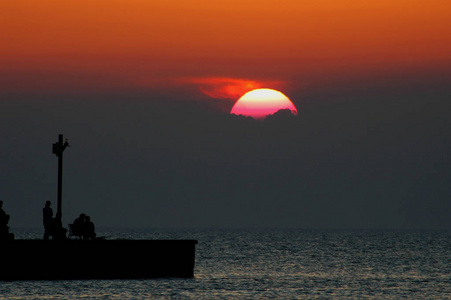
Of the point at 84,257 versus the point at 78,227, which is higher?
the point at 78,227

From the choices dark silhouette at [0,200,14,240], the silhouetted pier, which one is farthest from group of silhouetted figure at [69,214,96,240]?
dark silhouette at [0,200,14,240]

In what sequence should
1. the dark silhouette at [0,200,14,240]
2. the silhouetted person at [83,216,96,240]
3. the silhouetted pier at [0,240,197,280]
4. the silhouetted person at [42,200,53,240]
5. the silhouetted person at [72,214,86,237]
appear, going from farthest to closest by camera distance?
the silhouetted person at [83,216,96,240] < the silhouetted person at [72,214,86,237] < the silhouetted person at [42,200,53,240] < the silhouetted pier at [0,240,197,280] < the dark silhouette at [0,200,14,240]

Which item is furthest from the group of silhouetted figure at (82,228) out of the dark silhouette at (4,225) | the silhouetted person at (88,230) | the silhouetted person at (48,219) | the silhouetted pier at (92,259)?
the dark silhouette at (4,225)

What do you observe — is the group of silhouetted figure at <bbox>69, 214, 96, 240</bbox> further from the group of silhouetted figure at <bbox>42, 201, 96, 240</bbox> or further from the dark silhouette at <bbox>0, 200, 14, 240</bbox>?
the dark silhouette at <bbox>0, 200, 14, 240</bbox>

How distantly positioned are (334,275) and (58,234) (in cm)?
2399

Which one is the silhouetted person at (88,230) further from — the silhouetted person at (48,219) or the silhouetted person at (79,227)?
the silhouetted person at (48,219)

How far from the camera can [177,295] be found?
1484 inches

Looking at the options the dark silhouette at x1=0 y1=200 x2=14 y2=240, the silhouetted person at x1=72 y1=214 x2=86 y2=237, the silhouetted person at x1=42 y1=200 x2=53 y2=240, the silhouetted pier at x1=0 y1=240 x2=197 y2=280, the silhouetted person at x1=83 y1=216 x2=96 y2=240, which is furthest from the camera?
the silhouetted person at x1=83 y1=216 x2=96 y2=240

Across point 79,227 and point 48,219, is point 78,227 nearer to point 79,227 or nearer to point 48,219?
point 79,227

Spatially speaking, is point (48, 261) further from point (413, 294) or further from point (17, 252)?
point (413, 294)

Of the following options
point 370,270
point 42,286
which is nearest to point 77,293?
point 42,286

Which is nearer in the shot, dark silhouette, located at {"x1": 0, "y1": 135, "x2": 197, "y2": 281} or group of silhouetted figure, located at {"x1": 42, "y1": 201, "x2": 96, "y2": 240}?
dark silhouette, located at {"x1": 0, "y1": 135, "x2": 197, "y2": 281}

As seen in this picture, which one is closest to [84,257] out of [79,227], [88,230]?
[88,230]

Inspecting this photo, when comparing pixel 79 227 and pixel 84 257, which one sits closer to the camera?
pixel 79 227
